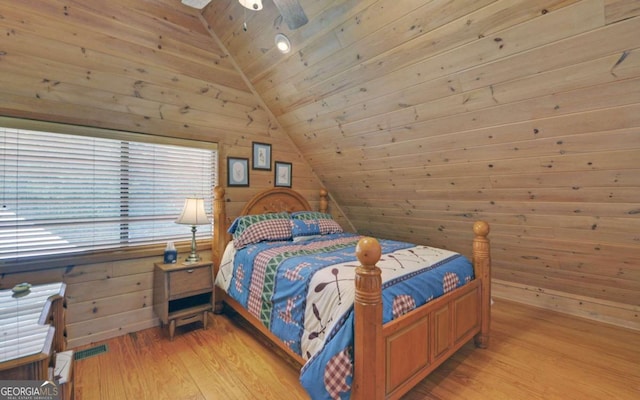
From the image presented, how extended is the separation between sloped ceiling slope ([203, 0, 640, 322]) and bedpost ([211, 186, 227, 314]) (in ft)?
3.95

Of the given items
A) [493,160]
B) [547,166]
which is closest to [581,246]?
[547,166]

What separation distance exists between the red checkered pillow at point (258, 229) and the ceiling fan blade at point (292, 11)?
1.80m

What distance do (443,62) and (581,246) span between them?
2000 mm

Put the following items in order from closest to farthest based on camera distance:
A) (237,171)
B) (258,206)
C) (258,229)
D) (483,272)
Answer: (483,272), (258,229), (237,171), (258,206)

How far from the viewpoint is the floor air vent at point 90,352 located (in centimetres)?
219

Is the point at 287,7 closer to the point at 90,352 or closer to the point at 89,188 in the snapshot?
the point at 89,188

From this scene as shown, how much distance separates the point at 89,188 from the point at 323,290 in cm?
210

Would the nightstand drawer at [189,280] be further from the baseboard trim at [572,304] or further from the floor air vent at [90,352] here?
the baseboard trim at [572,304]

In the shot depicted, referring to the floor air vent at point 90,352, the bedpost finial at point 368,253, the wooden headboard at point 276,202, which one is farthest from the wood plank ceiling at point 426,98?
the floor air vent at point 90,352

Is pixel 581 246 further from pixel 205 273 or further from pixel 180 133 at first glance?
pixel 180 133

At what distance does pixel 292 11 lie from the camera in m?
1.60

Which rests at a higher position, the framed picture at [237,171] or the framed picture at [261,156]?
the framed picture at [261,156]

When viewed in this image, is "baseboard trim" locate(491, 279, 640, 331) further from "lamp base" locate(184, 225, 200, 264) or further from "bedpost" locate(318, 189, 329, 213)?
"lamp base" locate(184, 225, 200, 264)
